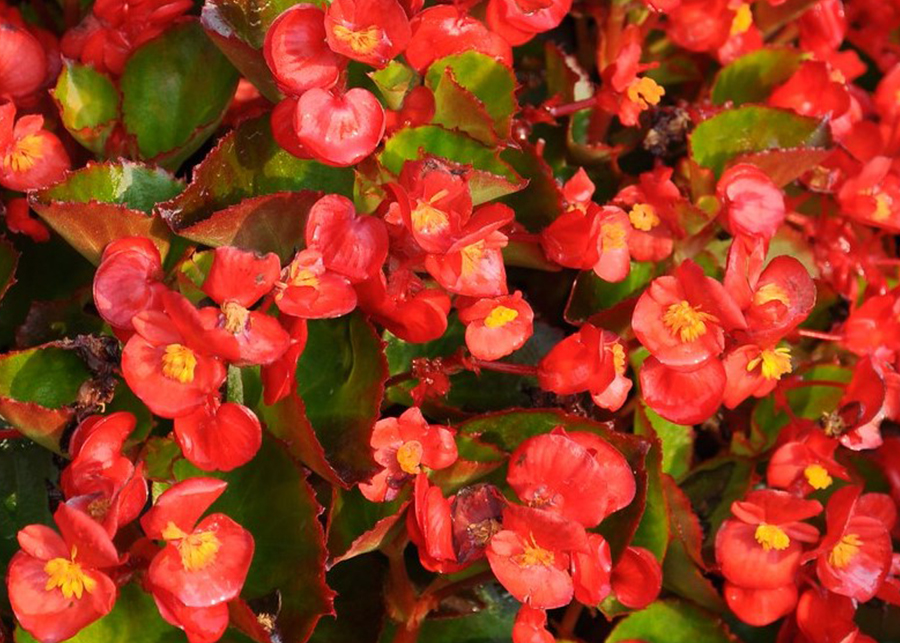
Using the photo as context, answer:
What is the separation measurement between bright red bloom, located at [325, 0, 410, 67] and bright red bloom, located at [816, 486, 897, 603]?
455 millimetres

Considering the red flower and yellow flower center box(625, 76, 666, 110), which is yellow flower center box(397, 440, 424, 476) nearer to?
the red flower

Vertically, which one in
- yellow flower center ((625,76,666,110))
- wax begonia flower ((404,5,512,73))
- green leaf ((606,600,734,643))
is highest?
wax begonia flower ((404,5,512,73))

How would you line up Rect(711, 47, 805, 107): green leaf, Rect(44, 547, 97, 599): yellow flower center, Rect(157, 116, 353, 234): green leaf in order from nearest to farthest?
Rect(44, 547, 97, 599): yellow flower center
Rect(157, 116, 353, 234): green leaf
Rect(711, 47, 805, 107): green leaf

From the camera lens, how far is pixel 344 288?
65cm

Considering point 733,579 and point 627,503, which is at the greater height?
point 627,503

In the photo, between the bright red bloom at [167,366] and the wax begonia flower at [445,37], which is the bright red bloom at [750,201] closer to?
the wax begonia flower at [445,37]

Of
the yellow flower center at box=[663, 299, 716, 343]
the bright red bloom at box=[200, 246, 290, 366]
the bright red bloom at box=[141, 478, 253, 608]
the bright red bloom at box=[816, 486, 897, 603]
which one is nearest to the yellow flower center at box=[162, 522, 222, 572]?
the bright red bloom at box=[141, 478, 253, 608]

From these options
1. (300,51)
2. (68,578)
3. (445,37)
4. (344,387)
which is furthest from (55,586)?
(445,37)

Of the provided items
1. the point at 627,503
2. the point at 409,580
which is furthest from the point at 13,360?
the point at 627,503

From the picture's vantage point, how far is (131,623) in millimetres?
728

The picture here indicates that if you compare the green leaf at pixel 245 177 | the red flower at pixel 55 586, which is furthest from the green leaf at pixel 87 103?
the red flower at pixel 55 586

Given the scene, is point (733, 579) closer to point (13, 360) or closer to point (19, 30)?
point (13, 360)

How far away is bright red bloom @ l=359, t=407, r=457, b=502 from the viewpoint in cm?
68

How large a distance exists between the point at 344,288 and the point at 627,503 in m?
0.23
